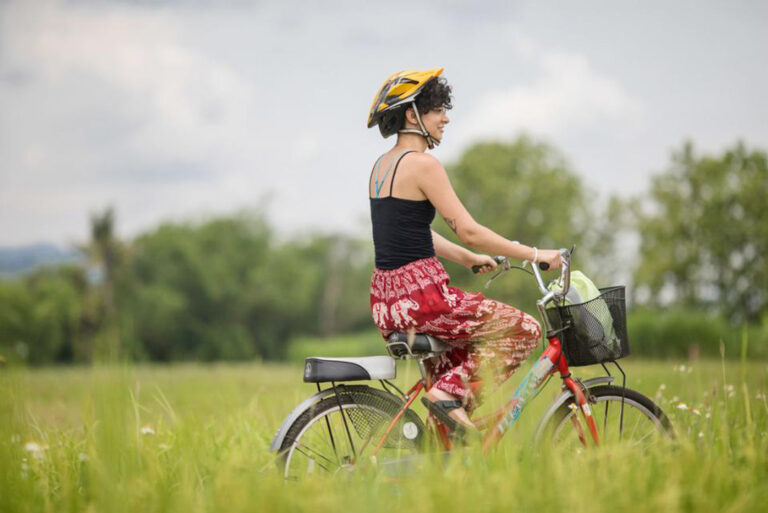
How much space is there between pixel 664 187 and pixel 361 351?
49.3 feet

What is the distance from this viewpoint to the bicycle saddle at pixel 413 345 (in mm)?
3793

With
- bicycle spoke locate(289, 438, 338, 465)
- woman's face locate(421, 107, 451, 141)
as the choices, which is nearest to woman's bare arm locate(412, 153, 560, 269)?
woman's face locate(421, 107, 451, 141)

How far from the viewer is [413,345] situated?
150 inches

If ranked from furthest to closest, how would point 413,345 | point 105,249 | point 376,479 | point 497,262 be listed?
point 105,249, point 497,262, point 413,345, point 376,479

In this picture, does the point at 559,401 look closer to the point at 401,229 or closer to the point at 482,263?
the point at 482,263

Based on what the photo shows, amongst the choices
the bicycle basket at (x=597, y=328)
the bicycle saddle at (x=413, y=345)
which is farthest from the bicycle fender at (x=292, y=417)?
the bicycle basket at (x=597, y=328)

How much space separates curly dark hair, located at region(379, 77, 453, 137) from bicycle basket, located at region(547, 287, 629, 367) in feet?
4.06

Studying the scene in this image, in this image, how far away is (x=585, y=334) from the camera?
393 cm

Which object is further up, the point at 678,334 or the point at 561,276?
Result: the point at 561,276

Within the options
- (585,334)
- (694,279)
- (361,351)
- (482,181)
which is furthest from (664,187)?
(585,334)

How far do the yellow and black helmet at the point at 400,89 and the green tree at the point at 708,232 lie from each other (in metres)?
28.2

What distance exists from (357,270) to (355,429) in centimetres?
6044

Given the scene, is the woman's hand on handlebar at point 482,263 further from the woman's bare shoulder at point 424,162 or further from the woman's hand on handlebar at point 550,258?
the woman's bare shoulder at point 424,162

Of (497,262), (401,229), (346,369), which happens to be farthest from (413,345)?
(497,262)
